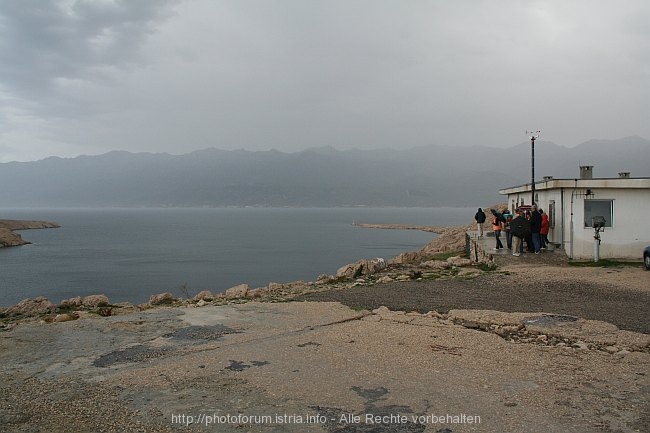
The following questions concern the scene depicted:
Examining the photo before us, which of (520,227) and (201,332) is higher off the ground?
(520,227)

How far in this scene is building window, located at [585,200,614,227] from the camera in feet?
68.1

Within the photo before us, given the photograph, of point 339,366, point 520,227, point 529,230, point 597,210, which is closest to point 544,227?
point 529,230

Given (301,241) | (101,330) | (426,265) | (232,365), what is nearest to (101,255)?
(301,241)

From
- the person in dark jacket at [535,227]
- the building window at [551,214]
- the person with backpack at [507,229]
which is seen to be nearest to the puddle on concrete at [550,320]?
the person in dark jacket at [535,227]

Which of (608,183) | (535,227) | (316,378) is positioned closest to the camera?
(316,378)

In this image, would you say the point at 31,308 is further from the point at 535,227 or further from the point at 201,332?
the point at 535,227

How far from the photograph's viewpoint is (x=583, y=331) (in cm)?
1005

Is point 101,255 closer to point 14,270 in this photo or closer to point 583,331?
point 14,270

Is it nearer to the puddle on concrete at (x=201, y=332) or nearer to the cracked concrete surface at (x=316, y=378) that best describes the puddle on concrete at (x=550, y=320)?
the cracked concrete surface at (x=316, y=378)

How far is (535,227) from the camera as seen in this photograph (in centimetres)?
2155

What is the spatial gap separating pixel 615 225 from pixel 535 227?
111 inches

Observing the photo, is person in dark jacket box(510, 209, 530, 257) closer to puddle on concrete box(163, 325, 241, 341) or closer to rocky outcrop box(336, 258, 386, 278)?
rocky outcrop box(336, 258, 386, 278)

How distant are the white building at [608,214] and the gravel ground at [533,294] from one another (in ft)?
7.32

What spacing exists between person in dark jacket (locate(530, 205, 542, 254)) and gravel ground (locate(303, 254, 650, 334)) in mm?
2719
